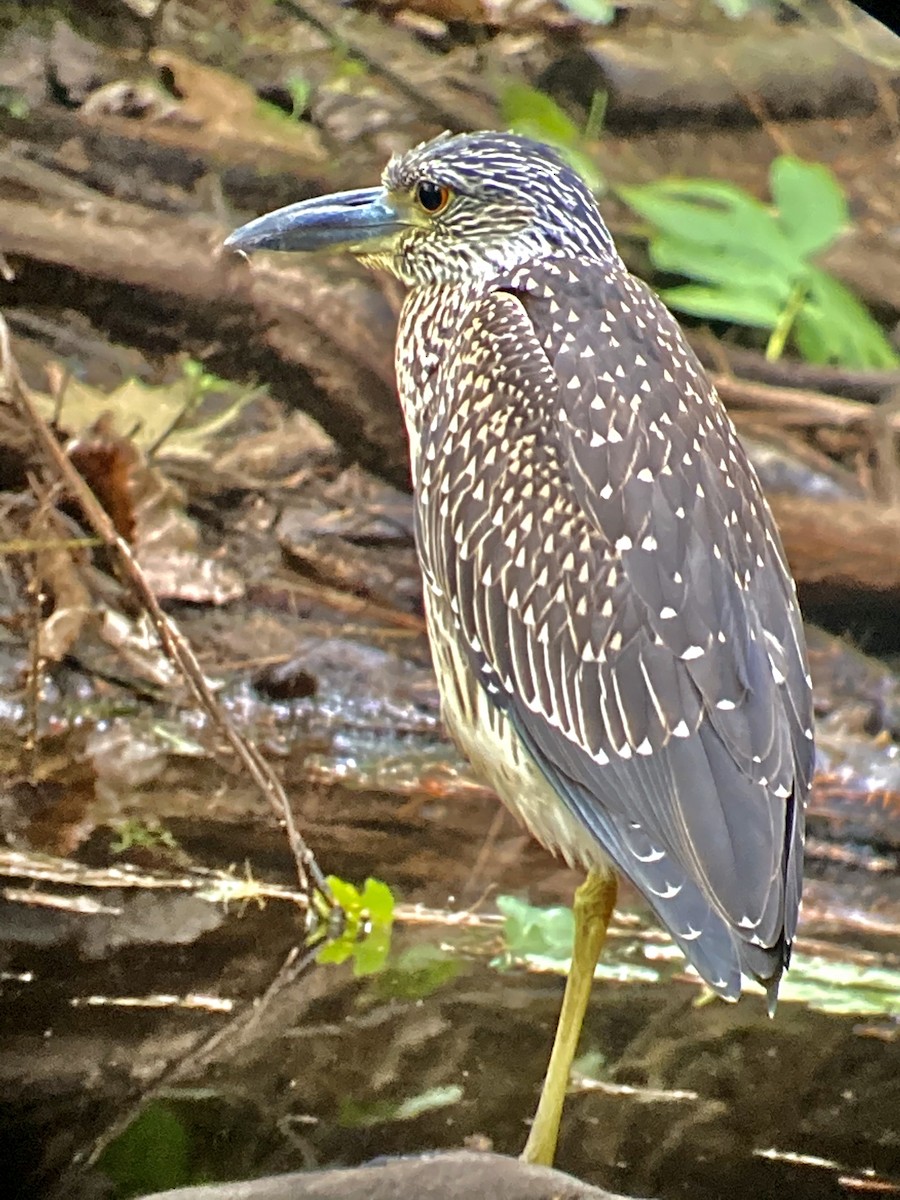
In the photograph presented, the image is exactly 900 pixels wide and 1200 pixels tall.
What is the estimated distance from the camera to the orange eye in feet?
8.13

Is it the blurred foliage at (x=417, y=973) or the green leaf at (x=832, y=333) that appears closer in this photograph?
the blurred foliage at (x=417, y=973)

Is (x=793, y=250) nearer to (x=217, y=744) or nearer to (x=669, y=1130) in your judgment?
(x=217, y=744)

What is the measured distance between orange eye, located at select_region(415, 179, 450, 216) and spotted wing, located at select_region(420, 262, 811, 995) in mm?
205

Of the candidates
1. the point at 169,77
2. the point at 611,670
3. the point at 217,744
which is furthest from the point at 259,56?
the point at 611,670

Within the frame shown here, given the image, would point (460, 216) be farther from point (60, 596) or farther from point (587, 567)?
point (60, 596)

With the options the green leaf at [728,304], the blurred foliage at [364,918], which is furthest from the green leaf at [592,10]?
the blurred foliage at [364,918]

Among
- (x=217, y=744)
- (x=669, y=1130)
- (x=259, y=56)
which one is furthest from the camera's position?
(x=259, y=56)

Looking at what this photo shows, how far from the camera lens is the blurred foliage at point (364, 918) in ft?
8.45

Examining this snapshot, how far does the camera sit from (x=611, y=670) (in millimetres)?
2066

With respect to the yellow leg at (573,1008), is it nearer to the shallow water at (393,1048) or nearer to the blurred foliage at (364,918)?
the shallow water at (393,1048)

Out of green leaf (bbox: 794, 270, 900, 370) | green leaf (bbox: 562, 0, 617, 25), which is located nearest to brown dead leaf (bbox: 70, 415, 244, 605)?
green leaf (bbox: 794, 270, 900, 370)

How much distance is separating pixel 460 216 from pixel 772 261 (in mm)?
2165

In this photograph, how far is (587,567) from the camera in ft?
6.89

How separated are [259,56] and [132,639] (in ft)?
6.73
